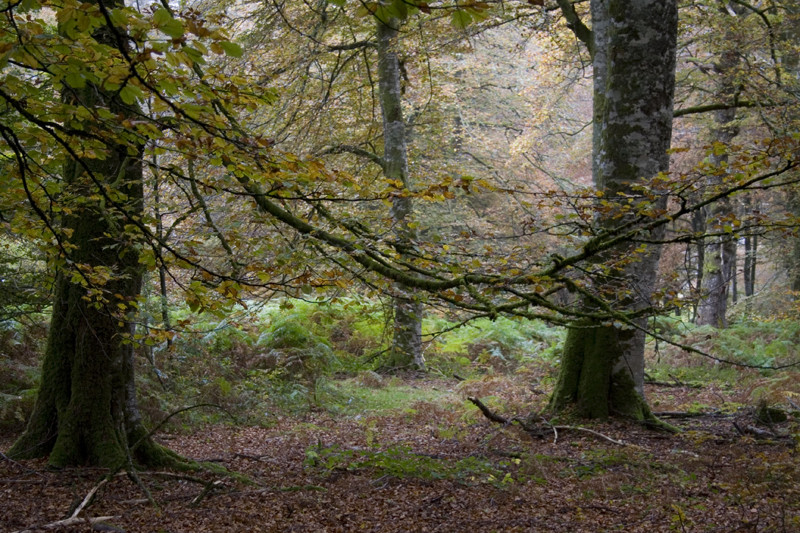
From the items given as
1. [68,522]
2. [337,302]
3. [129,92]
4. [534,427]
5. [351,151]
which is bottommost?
[68,522]

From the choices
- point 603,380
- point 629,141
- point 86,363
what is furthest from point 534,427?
point 86,363

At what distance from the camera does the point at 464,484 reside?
471cm

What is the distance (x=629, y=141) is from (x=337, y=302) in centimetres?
340

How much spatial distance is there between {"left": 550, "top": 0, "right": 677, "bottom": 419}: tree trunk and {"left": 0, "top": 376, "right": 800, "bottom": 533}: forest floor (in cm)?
43

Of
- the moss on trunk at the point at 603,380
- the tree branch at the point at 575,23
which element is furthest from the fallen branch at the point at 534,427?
the tree branch at the point at 575,23

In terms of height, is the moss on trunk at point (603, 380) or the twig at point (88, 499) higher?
the moss on trunk at point (603, 380)

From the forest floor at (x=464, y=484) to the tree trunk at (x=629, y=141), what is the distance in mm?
426

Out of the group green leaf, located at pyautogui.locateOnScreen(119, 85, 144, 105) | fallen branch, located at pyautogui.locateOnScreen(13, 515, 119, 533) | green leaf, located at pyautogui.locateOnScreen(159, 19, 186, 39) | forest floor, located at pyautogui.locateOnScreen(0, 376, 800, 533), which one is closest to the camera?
green leaf, located at pyautogui.locateOnScreen(159, 19, 186, 39)

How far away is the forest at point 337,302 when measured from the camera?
3117mm

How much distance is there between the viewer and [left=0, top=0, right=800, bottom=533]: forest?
123 inches

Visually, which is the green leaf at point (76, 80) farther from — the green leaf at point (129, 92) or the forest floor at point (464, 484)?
the forest floor at point (464, 484)

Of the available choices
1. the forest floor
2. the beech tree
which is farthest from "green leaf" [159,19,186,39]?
the forest floor

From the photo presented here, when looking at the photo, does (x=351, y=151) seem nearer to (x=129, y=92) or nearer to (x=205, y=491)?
(x=205, y=491)

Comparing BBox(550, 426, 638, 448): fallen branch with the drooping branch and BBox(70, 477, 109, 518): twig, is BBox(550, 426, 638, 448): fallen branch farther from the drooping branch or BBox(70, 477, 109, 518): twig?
the drooping branch
